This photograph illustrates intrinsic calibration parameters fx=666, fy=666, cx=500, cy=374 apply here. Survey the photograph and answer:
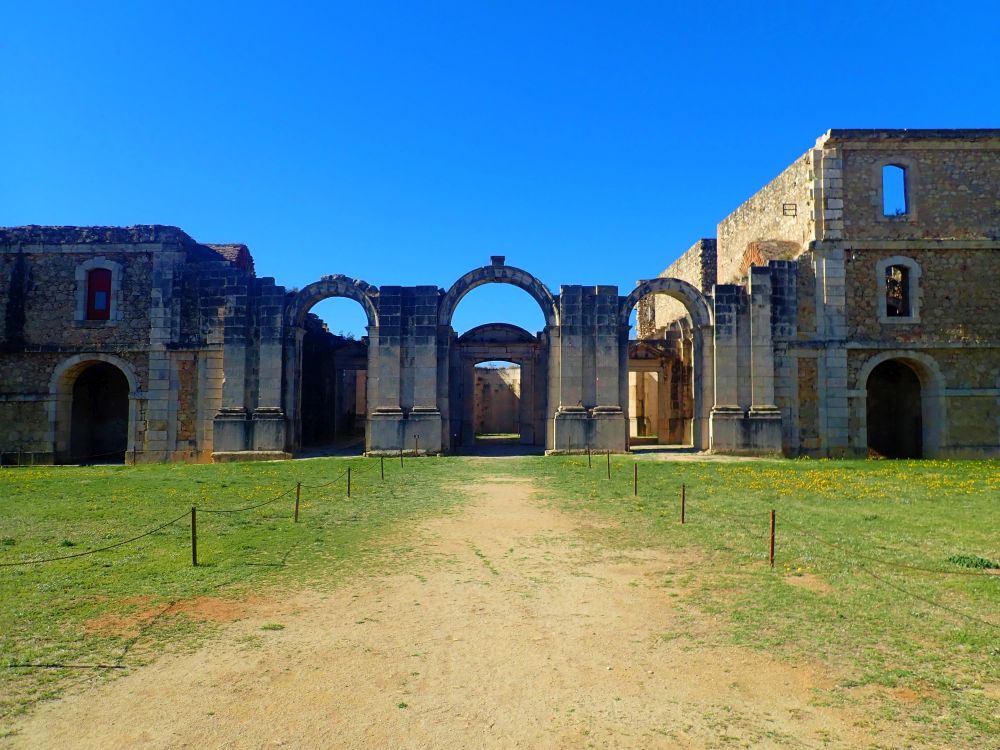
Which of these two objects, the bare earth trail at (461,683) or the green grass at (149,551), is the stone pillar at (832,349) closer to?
the green grass at (149,551)

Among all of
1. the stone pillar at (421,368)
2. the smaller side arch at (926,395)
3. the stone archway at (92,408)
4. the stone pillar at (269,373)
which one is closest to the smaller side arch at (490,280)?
the stone pillar at (421,368)

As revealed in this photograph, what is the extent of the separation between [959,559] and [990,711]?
370cm

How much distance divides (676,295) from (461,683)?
18.3m

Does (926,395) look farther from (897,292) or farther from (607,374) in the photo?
(607,374)

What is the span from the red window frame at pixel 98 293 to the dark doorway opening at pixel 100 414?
239cm

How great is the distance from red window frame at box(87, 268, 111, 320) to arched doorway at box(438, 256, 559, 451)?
11080mm

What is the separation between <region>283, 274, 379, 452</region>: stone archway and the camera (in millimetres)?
21062

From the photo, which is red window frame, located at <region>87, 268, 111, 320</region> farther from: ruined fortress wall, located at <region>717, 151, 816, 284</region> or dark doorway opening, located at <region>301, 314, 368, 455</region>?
ruined fortress wall, located at <region>717, 151, 816, 284</region>

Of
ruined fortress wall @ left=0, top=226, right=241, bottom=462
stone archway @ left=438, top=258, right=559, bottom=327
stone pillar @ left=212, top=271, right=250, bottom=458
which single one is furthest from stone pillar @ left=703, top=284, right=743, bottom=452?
ruined fortress wall @ left=0, top=226, right=241, bottom=462

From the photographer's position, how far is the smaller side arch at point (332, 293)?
69.1 ft

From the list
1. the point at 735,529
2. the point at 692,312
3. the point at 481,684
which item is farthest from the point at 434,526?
the point at 692,312

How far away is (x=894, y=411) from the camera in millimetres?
22766

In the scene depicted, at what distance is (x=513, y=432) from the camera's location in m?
38.6

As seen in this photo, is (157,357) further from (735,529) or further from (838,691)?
(838,691)
